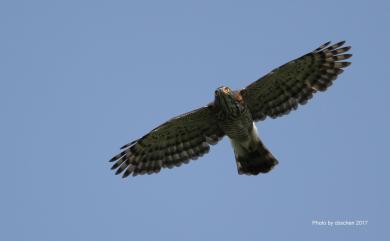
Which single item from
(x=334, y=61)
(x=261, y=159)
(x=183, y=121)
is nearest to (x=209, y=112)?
(x=183, y=121)

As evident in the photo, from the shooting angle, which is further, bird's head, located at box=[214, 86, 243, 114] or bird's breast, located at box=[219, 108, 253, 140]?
bird's breast, located at box=[219, 108, 253, 140]

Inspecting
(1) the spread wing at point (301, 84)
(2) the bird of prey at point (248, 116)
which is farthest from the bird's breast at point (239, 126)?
(1) the spread wing at point (301, 84)

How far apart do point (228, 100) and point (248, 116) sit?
0.69 meters

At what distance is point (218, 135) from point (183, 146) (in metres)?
0.81

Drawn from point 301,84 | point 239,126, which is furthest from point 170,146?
point 301,84

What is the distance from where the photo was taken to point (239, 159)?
1337 cm

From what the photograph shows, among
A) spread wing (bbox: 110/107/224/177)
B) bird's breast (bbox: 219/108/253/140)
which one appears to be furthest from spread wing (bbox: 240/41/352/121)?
spread wing (bbox: 110/107/224/177)

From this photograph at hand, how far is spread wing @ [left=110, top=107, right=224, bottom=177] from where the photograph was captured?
Result: 13.3 m

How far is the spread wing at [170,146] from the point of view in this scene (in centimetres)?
1330

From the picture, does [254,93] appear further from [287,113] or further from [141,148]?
[141,148]

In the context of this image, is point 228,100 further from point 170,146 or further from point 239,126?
point 170,146

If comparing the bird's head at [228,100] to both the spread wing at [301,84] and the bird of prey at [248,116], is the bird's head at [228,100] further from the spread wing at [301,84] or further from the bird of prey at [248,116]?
the spread wing at [301,84]

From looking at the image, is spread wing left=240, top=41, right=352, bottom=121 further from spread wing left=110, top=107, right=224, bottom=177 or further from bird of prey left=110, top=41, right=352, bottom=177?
spread wing left=110, top=107, right=224, bottom=177

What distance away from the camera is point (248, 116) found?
12.7 metres
